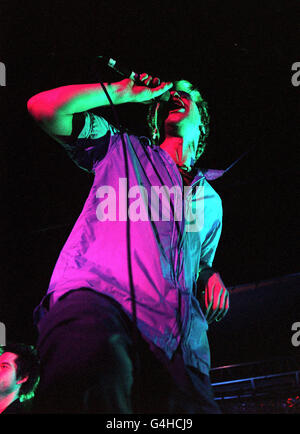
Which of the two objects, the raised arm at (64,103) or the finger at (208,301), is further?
the finger at (208,301)

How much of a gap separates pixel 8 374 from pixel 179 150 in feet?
4.17

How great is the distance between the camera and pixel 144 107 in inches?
87.6

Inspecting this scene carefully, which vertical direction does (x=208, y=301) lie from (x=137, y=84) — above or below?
below

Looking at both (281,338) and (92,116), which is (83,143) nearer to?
(92,116)

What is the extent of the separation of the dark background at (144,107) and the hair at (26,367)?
69 centimetres

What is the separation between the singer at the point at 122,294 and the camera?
794 mm
